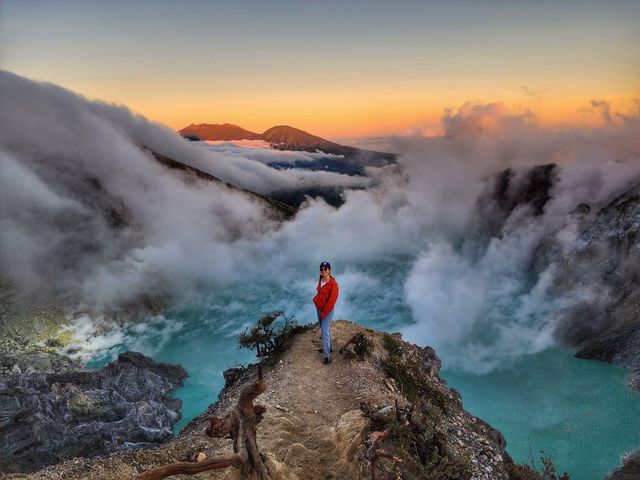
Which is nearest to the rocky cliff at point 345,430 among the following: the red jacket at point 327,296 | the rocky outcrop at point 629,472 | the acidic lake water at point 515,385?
the red jacket at point 327,296

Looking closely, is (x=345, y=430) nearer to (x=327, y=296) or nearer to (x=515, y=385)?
(x=327, y=296)

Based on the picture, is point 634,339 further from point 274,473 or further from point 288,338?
point 274,473

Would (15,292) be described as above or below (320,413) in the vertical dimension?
below

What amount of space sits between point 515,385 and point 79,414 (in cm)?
4800

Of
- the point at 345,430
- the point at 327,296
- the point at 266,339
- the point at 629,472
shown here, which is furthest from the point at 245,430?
the point at 629,472

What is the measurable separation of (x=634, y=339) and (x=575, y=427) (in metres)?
12.7

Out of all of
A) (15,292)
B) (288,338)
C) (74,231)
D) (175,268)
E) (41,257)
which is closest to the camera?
(288,338)

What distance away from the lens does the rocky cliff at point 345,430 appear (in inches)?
429

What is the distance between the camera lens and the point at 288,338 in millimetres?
19656

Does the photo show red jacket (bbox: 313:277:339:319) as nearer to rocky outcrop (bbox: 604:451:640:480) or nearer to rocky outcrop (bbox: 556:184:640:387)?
rocky outcrop (bbox: 604:451:640:480)

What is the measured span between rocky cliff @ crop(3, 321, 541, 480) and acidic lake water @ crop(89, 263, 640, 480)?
13651mm

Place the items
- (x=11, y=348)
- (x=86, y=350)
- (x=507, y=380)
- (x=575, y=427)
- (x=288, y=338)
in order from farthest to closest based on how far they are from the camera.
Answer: (x=86, y=350)
(x=11, y=348)
(x=507, y=380)
(x=575, y=427)
(x=288, y=338)

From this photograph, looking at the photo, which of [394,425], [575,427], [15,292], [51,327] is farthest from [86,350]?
[394,425]

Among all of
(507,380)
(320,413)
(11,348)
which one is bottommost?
(11,348)
